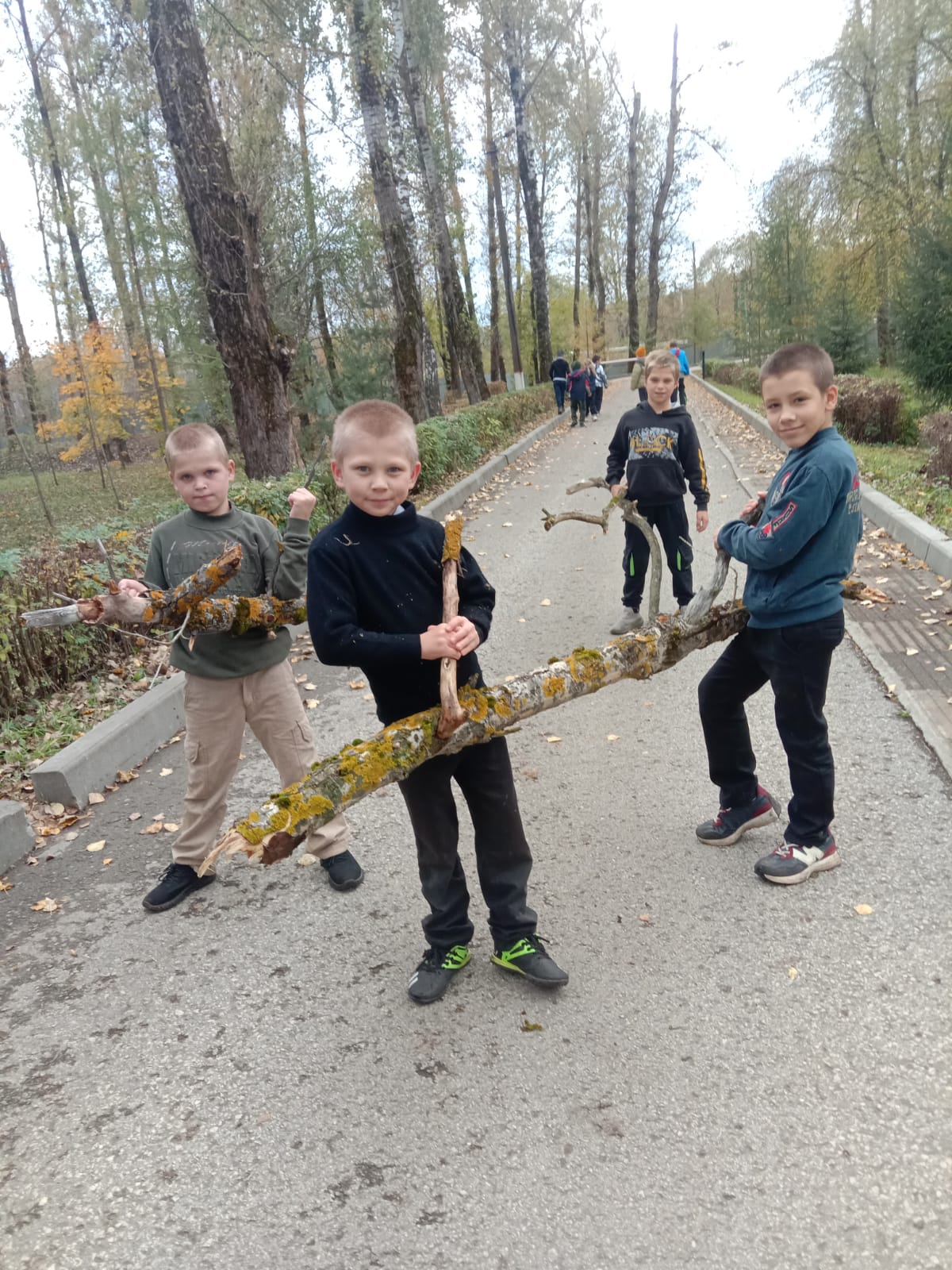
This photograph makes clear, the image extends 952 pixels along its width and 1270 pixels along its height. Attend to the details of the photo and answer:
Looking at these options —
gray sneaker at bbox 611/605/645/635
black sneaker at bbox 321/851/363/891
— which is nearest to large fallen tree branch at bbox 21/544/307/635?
black sneaker at bbox 321/851/363/891

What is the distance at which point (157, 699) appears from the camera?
194 inches

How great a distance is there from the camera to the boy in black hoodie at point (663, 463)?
17.0ft

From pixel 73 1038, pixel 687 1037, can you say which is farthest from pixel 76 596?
pixel 687 1037

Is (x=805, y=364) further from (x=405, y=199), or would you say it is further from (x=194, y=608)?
(x=405, y=199)

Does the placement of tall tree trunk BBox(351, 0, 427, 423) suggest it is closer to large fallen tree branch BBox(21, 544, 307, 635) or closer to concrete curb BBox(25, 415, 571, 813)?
concrete curb BBox(25, 415, 571, 813)

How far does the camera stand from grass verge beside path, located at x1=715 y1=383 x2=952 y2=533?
7867 mm

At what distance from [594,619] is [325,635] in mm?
4286

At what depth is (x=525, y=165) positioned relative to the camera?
21.0 metres

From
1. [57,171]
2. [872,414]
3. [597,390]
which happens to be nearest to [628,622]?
[872,414]

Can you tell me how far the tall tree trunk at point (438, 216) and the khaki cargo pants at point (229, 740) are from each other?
14.5 meters

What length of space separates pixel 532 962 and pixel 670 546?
359cm

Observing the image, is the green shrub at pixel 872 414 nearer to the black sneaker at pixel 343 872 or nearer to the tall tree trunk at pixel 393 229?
the tall tree trunk at pixel 393 229

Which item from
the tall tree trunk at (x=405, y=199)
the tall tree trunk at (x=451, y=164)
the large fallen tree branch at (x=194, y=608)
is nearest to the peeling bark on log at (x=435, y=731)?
the large fallen tree branch at (x=194, y=608)

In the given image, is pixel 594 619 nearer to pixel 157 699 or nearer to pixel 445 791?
pixel 157 699
